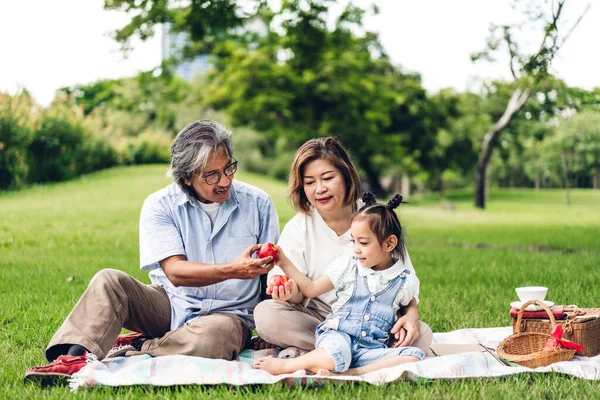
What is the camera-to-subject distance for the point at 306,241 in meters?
4.20

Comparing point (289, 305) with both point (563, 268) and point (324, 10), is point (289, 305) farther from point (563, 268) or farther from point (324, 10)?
point (324, 10)

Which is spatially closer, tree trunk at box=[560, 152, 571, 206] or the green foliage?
the green foliage

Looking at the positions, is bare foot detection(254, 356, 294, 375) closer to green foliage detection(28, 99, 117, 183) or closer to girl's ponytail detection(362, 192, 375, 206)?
girl's ponytail detection(362, 192, 375, 206)

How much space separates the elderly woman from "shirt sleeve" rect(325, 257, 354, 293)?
20 centimetres

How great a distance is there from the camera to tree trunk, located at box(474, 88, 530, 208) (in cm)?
2269

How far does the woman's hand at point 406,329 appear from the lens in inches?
151

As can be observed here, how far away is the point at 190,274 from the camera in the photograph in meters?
3.89

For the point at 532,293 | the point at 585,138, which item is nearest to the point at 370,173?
the point at 585,138

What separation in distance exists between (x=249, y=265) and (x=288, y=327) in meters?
0.57

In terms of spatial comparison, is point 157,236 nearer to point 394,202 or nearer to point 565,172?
point 394,202

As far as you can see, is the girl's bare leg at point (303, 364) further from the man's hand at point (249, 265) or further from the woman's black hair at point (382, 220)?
the woman's black hair at point (382, 220)

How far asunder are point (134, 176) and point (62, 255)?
562 inches

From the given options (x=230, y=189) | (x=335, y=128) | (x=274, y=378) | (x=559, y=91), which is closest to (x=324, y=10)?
(x=230, y=189)

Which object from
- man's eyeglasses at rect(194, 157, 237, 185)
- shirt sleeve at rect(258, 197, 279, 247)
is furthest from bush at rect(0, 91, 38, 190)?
man's eyeglasses at rect(194, 157, 237, 185)
